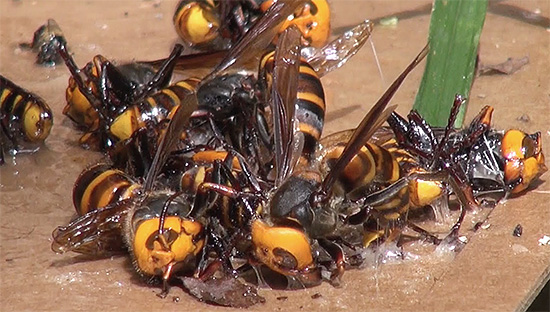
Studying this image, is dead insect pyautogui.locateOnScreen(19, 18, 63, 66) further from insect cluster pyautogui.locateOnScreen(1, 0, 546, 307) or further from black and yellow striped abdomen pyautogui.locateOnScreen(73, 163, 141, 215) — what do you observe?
black and yellow striped abdomen pyautogui.locateOnScreen(73, 163, 141, 215)

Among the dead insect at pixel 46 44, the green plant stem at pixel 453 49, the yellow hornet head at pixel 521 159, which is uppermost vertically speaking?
the dead insect at pixel 46 44

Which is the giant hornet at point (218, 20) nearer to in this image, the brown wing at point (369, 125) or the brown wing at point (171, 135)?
the brown wing at point (171, 135)

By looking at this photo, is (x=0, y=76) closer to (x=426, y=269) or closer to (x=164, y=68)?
(x=164, y=68)

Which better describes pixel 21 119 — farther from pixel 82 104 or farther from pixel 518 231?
pixel 518 231

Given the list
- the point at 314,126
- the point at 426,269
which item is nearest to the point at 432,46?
the point at 314,126

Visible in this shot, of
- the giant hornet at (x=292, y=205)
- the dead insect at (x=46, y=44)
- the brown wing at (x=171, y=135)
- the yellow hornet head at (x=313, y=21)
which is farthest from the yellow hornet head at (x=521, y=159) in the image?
the dead insect at (x=46, y=44)

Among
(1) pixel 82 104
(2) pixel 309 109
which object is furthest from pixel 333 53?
(1) pixel 82 104

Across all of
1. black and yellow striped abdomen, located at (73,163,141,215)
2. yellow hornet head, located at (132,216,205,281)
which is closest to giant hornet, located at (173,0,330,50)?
black and yellow striped abdomen, located at (73,163,141,215)
